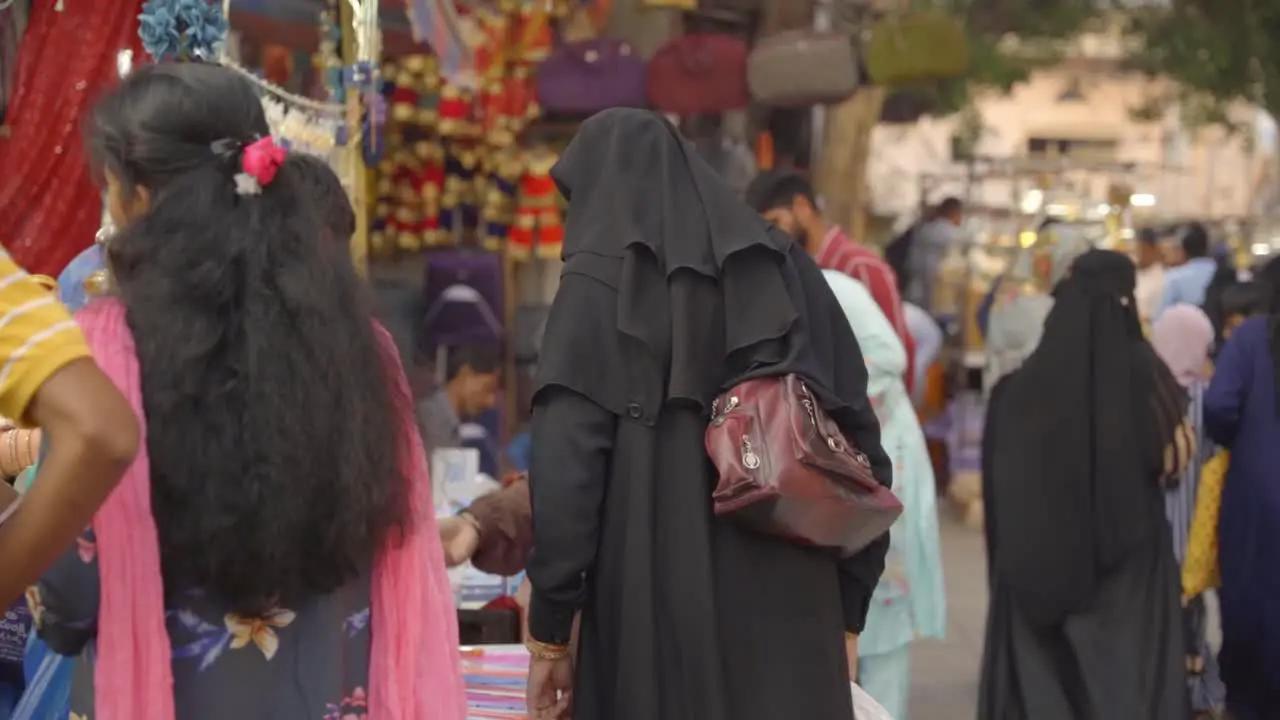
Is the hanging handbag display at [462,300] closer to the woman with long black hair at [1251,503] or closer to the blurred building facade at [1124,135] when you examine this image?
the woman with long black hair at [1251,503]

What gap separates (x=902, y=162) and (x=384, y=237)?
43.2ft

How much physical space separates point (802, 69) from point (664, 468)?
5.58m

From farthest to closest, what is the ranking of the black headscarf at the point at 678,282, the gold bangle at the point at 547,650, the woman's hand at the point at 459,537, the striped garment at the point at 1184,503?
the striped garment at the point at 1184,503 < the woman's hand at the point at 459,537 < the gold bangle at the point at 547,650 < the black headscarf at the point at 678,282

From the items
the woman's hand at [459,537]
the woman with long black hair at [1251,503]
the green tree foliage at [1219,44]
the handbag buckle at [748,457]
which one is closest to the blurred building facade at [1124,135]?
the green tree foliage at [1219,44]

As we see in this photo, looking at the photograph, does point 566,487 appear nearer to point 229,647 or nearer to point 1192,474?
point 229,647

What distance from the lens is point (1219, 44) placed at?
43.6 ft

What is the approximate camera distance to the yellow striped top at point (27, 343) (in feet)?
5.52

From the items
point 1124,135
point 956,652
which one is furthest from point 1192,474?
point 1124,135

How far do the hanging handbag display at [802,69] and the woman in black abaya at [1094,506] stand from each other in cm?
351

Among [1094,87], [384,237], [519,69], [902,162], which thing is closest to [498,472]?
[384,237]

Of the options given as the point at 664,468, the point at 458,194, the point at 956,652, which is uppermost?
the point at 664,468

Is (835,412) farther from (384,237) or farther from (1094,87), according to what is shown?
(1094,87)

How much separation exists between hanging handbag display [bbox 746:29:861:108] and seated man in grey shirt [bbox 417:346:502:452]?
6.35ft

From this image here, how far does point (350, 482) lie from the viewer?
220 centimetres
